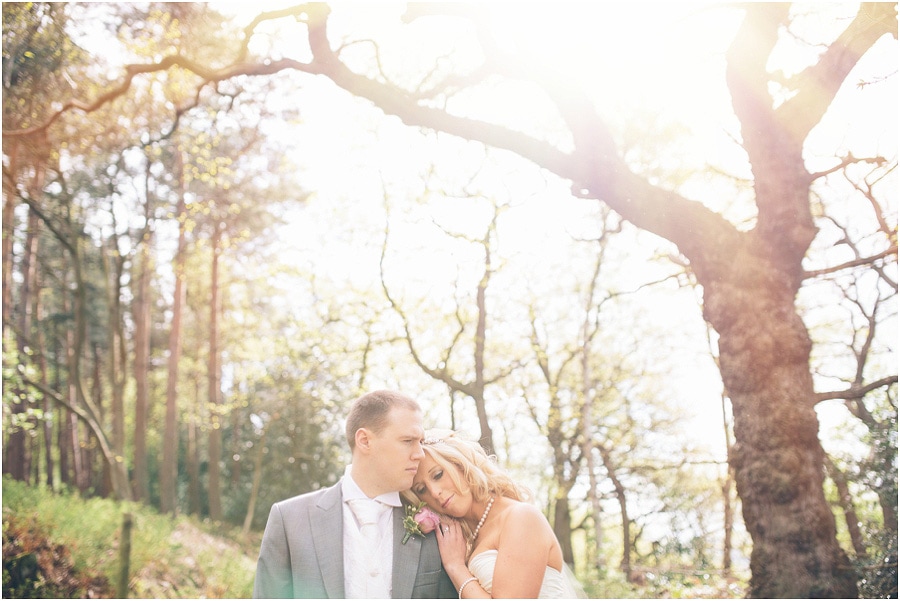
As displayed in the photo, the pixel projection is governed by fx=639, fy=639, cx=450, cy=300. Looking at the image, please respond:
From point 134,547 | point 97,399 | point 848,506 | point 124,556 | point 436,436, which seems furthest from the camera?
point 97,399

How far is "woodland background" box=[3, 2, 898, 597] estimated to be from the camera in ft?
12.0

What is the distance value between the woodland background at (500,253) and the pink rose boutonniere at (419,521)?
2.00 metres

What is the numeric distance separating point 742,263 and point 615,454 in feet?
10.7

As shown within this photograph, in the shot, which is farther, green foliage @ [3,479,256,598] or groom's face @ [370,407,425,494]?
green foliage @ [3,479,256,598]

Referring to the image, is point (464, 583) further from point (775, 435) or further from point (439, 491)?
point (775, 435)

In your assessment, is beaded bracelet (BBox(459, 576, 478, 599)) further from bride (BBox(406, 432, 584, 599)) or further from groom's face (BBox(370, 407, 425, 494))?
groom's face (BBox(370, 407, 425, 494))

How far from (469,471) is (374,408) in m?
0.39

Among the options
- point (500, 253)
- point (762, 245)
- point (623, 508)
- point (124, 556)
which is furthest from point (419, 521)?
point (500, 253)

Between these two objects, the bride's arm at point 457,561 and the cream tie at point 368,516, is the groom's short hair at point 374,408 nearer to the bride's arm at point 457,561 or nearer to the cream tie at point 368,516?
the cream tie at point 368,516

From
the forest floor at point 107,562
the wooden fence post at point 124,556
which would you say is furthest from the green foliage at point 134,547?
the wooden fence post at point 124,556

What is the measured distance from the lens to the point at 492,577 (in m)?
2.01

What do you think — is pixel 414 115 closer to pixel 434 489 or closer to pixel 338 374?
pixel 434 489

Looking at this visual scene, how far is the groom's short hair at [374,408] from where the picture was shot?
217 cm

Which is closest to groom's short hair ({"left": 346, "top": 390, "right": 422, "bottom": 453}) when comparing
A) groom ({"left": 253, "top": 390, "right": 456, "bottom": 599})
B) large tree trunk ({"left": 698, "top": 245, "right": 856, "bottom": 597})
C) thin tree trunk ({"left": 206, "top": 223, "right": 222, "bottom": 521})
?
groom ({"left": 253, "top": 390, "right": 456, "bottom": 599})
